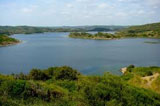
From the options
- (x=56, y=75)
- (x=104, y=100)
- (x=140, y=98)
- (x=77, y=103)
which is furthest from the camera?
(x=56, y=75)

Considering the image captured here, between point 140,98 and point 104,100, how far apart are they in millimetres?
2140

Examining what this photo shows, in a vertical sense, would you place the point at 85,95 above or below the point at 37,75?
above

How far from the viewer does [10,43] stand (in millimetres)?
72750

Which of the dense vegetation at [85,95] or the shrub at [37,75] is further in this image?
the shrub at [37,75]

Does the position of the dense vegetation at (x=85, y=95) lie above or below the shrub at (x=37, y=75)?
above

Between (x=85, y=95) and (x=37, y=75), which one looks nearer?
(x=85, y=95)

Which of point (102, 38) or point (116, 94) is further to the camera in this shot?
point (102, 38)

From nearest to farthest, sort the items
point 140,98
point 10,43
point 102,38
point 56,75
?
point 140,98
point 56,75
point 10,43
point 102,38

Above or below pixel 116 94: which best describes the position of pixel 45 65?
below

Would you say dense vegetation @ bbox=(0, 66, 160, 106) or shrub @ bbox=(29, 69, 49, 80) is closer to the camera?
dense vegetation @ bbox=(0, 66, 160, 106)

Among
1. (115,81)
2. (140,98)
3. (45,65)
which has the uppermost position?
(115,81)

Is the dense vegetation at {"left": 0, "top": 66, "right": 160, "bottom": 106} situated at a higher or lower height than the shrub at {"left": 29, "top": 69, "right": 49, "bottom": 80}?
higher

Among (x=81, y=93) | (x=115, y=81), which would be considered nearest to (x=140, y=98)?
(x=115, y=81)

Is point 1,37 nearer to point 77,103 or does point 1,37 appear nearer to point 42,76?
point 42,76
